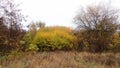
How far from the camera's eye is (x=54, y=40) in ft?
145

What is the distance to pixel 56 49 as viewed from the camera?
146 ft

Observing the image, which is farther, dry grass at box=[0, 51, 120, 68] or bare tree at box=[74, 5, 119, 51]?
bare tree at box=[74, 5, 119, 51]

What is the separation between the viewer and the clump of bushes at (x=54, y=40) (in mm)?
43844

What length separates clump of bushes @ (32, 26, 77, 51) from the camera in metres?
43.8

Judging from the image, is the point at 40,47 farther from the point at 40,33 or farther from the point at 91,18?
the point at 91,18

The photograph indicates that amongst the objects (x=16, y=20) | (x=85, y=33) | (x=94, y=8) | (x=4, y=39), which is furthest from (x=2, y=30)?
(x=94, y=8)

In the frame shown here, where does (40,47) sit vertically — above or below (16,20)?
below

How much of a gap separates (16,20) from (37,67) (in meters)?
7.84

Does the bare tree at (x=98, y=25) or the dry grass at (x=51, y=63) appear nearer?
the dry grass at (x=51, y=63)

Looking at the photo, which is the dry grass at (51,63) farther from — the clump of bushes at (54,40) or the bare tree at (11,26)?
the clump of bushes at (54,40)

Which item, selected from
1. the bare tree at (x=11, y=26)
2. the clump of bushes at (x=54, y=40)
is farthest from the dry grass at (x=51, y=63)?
the clump of bushes at (x=54, y=40)

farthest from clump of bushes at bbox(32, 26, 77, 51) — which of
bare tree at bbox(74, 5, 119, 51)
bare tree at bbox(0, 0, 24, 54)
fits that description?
bare tree at bbox(0, 0, 24, 54)

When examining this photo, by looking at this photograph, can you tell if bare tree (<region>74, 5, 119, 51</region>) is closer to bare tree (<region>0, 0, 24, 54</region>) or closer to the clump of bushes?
the clump of bushes

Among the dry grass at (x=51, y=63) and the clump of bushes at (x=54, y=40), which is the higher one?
the clump of bushes at (x=54, y=40)
